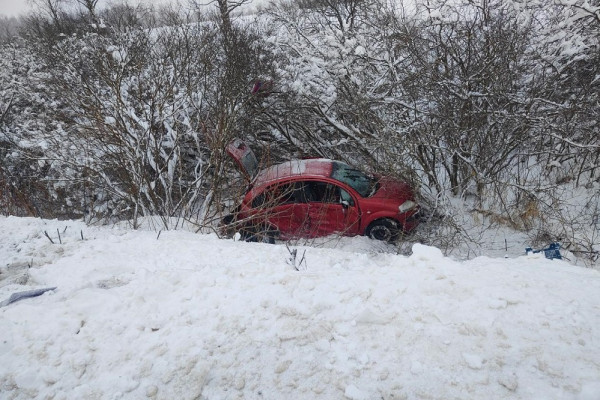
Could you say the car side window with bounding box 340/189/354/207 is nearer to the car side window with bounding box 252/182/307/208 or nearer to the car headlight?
the car side window with bounding box 252/182/307/208

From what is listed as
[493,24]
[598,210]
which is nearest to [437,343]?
[598,210]

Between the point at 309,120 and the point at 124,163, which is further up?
the point at 309,120

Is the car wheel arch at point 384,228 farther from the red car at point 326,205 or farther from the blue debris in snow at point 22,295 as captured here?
the blue debris in snow at point 22,295

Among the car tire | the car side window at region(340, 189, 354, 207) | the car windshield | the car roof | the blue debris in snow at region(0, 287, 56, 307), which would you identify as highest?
the car roof

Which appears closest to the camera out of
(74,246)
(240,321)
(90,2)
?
(240,321)

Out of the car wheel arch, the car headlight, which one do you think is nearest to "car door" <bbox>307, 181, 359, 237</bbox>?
the car wheel arch

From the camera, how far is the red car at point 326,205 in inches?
248

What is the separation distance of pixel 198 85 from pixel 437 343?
29.1 ft

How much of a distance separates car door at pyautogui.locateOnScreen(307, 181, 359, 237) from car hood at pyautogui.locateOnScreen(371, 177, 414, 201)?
0.53 m

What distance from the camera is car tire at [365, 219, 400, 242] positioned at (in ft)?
20.6

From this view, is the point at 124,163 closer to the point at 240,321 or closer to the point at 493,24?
the point at 240,321

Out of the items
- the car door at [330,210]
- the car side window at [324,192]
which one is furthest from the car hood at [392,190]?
the car side window at [324,192]

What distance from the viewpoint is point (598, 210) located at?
5891 millimetres

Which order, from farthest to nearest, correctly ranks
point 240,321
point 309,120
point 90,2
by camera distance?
point 90,2
point 309,120
point 240,321
